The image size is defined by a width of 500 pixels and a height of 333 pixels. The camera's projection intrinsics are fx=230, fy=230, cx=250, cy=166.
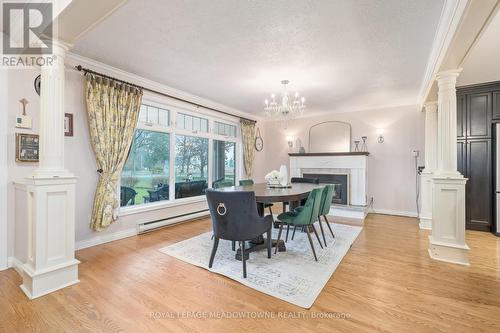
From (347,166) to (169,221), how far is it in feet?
13.4

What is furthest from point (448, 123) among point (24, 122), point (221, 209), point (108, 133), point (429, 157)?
point (24, 122)

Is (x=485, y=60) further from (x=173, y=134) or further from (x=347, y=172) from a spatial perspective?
(x=173, y=134)

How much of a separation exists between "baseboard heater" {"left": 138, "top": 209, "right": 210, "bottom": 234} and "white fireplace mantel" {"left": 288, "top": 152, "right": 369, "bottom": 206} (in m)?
2.85

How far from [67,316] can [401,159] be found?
5.94 m

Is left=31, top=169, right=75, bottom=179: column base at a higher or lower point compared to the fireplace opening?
higher

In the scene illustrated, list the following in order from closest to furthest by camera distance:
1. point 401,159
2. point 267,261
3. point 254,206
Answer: point 254,206 < point 267,261 < point 401,159

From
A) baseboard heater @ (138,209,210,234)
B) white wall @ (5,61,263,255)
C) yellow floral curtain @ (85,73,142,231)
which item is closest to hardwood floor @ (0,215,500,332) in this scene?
white wall @ (5,61,263,255)

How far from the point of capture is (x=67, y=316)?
1714 mm

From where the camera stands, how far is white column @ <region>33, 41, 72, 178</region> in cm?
210

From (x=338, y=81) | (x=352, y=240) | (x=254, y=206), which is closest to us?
(x=254, y=206)

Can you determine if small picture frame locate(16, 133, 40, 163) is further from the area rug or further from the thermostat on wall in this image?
the area rug

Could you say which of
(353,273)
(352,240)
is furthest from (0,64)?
(352,240)

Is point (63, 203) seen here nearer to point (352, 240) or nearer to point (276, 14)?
point (276, 14)

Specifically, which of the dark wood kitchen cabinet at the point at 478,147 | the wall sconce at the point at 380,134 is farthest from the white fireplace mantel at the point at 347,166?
the dark wood kitchen cabinet at the point at 478,147
